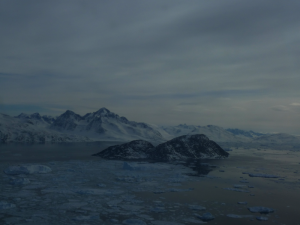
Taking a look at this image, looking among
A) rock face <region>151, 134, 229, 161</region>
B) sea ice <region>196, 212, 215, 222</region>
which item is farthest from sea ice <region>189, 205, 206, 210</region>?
rock face <region>151, 134, 229, 161</region>

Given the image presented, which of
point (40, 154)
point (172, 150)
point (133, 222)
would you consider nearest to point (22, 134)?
point (40, 154)

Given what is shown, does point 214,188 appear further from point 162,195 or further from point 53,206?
point 53,206

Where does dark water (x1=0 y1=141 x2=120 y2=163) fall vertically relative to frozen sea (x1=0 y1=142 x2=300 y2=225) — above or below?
below

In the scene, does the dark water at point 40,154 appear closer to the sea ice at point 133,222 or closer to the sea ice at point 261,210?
the sea ice at point 133,222

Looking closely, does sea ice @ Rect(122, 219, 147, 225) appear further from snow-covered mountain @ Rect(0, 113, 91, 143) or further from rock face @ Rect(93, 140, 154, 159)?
snow-covered mountain @ Rect(0, 113, 91, 143)

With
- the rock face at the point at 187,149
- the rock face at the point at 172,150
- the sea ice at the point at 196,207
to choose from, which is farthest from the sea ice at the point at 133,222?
the rock face at the point at 187,149

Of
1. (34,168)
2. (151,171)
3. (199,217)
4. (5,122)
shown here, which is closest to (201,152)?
(151,171)
